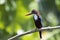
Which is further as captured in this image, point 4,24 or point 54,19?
point 54,19

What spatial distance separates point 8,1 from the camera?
1.91m

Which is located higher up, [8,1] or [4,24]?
[8,1]

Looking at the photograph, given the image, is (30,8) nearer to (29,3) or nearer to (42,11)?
(29,3)

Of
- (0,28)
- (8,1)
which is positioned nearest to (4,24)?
(0,28)

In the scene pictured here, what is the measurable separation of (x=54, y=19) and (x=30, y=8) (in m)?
0.28

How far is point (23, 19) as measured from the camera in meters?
1.92

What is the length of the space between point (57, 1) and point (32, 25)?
0.27m

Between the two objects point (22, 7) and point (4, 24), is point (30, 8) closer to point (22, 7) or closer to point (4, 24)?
point (22, 7)

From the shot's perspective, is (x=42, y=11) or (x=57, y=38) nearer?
(x=57, y=38)

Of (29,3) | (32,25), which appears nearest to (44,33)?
(32,25)

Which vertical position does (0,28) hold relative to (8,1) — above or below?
below

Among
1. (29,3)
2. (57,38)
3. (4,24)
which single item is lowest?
(57,38)

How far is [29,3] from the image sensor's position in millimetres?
1906

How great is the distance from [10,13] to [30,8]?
0.46 feet
